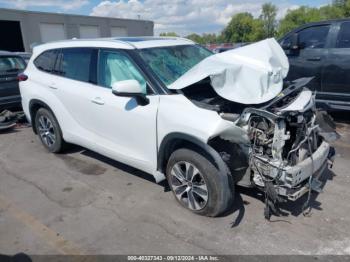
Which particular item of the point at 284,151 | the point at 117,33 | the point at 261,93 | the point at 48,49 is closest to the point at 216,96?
the point at 261,93

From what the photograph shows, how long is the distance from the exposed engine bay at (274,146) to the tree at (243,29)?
84998mm

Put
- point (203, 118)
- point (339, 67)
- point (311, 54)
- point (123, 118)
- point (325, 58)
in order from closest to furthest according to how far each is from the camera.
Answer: point (203, 118) → point (123, 118) → point (339, 67) → point (325, 58) → point (311, 54)

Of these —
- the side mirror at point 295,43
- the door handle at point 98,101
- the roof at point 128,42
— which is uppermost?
the roof at point 128,42

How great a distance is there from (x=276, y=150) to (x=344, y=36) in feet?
13.4

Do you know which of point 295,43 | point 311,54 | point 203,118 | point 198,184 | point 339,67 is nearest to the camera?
point 203,118

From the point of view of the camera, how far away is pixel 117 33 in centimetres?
3912

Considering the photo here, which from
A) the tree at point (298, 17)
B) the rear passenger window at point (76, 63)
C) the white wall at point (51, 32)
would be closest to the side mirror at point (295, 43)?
the rear passenger window at point (76, 63)

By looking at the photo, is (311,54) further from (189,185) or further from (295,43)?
(189,185)

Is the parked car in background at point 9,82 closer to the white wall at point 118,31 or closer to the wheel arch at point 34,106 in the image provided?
the wheel arch at point 34,106

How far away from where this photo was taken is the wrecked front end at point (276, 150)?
3031 millimetres

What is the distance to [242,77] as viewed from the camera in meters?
3.42

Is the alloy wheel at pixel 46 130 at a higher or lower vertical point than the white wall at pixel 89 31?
lower

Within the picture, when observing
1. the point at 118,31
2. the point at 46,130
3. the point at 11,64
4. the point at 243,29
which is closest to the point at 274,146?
the point at 46,130

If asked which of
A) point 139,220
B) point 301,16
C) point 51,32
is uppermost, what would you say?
point 301,16
